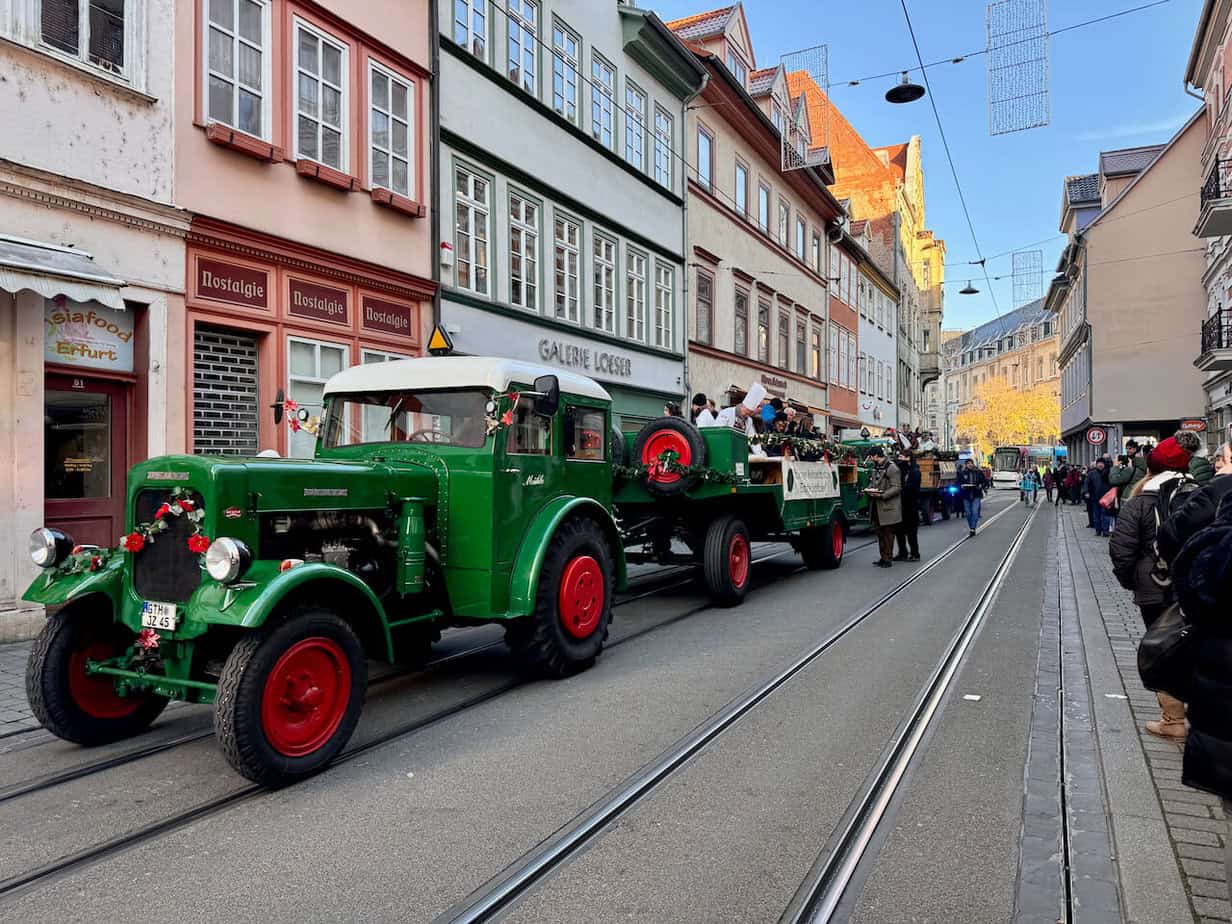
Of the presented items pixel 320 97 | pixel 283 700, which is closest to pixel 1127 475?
pixel 320 97

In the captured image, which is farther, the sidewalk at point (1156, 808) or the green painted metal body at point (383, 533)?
the green painted metal body at point (383, 533)

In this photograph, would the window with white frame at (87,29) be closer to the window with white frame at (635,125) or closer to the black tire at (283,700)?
the black tire at (283,700)

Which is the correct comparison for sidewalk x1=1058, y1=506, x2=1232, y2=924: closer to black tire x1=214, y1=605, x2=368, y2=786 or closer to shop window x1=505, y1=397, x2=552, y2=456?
black tire x1=214, y1=605, x2=368, y2=786

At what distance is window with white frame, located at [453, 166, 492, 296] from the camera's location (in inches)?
557

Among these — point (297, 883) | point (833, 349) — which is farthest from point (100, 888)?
point (833, 349)

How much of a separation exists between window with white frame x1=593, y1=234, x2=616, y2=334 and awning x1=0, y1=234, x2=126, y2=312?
1101 cm

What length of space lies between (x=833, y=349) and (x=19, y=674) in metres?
32.5

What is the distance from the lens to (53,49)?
27.1ft

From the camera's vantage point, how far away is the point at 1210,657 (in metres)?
2.56

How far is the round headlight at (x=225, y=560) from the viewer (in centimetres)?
422

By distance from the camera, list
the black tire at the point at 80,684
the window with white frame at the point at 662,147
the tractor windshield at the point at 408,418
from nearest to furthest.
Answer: the black tire at the point at 80,684, the tractor windshield at the point at 408,418, the window with white frame at the point at 662,147

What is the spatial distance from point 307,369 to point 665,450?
15.5 feet

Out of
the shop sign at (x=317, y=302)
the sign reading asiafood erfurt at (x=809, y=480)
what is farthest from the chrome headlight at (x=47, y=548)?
the sign reading asiafood erfurt at (x=809, y=480)

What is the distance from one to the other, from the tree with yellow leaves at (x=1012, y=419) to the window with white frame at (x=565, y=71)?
7018 cm
